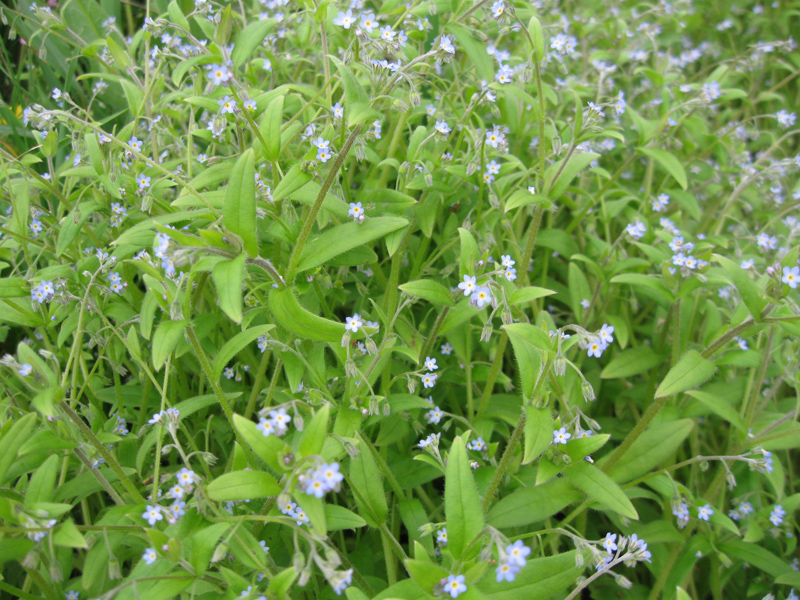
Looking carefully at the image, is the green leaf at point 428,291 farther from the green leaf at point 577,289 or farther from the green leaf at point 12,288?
the green leaf at point 12,288

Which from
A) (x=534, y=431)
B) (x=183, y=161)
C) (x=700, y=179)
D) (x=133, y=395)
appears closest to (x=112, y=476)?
(x=133, y=395)

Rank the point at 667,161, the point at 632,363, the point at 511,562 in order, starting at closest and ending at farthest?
1. the point at 511,562
2. the point at 632,363
3. the point at 667,161

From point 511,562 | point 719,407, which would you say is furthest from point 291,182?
point 719,407

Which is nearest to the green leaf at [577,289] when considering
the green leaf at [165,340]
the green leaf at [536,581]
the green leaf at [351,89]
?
the green leaf at [536,581]

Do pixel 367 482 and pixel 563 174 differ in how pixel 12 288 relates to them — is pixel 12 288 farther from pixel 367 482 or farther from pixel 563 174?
pixel 563 174

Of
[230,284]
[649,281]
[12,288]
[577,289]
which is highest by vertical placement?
[230,284]

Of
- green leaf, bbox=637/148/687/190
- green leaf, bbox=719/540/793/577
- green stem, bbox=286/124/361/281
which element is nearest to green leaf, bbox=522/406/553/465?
green stem, bbox=286/124/361/281
